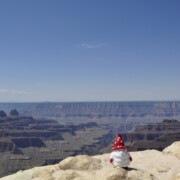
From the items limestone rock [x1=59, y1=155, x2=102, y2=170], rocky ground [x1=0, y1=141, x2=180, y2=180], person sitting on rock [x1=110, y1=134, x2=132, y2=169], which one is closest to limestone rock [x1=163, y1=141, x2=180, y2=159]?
rocky ground [x1=0, y1=141, x2=180, y2=180]

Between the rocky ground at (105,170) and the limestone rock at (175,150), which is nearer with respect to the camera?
the rocky ground at (105,170)

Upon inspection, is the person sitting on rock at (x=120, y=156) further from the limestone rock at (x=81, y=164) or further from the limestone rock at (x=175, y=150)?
the limestone rock at (x=175, y=150)

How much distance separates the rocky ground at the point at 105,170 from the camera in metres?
14.0

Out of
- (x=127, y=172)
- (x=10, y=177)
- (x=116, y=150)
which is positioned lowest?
(x=10, y=177)

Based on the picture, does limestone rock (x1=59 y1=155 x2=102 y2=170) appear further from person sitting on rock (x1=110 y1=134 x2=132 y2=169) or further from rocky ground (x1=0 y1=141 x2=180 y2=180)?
person sitting on rock (x1=110 y1=134 x2=132 y2=169)

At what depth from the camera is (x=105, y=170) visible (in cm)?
1445

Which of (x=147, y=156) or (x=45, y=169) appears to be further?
(x=147, y=156)

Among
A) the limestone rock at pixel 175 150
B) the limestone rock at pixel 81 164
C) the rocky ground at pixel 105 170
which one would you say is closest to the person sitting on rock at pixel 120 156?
the rocky ground at pixel 105 170

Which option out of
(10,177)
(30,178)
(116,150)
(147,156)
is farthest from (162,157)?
(10,177)

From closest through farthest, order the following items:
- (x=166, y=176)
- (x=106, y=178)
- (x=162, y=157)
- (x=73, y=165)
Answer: (x=106, y=178) < (x=166, y=176) < (x=73, y=165) < (x=162, y=157)

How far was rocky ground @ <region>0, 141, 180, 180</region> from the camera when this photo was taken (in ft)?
45.8

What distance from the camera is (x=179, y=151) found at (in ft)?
60.7

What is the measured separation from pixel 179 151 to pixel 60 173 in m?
8.49

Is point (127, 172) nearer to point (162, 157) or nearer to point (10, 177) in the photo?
point (162, 157)
